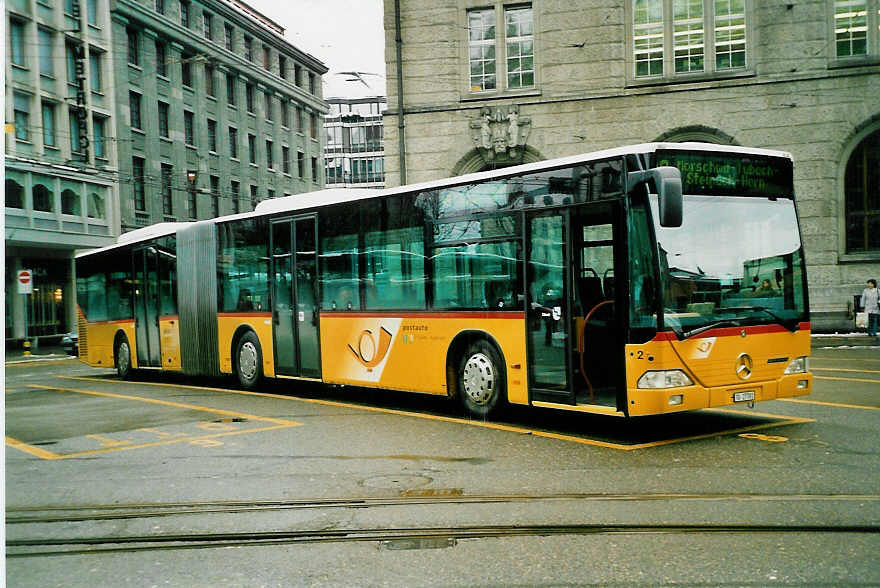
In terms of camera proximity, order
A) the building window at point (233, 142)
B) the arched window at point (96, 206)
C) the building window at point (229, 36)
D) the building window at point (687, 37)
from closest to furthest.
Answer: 1. the building window at point (687, 37)
2. the arched window at point (96, 206)
3. the building window at point (229, 36)
4. the building window at point (233, 142)

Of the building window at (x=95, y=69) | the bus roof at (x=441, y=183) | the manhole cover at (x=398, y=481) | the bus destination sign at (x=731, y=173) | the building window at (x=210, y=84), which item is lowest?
the manhole cover at (x=398, y=481)

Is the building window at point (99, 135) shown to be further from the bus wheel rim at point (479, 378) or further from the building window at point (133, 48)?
the bus wheel rim at point (479, 378)

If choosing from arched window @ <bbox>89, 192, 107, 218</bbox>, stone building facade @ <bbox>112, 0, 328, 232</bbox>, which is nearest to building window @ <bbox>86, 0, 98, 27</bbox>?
stone building facade @ <bbox>112, 0, 328, 232</bbox>

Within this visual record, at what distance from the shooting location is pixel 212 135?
53500 mm

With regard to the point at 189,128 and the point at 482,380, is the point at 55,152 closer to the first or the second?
the point at 189,128

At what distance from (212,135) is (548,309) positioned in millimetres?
46914

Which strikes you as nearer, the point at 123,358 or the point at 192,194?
the point at 123,358

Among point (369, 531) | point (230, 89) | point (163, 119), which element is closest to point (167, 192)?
point (163, 119)

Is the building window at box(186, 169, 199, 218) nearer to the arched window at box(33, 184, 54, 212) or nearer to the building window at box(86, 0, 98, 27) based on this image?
the building window at box(86, 0, 98, 27)

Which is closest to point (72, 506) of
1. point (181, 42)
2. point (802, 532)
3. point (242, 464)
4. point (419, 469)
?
point (242, 464)

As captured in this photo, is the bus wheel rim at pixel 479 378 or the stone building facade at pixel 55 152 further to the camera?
the stone building facade at pixel 55 152

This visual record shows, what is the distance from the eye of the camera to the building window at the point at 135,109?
45281 mm

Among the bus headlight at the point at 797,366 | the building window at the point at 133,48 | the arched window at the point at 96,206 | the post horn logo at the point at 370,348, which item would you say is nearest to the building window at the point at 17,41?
the arched window at the point at 96,206

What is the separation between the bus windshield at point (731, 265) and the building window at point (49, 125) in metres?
32.7
